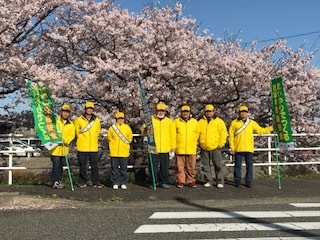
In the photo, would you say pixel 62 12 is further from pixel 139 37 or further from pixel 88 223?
pixel 88 223

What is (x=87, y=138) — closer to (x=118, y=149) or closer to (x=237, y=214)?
(x=118, y=149)

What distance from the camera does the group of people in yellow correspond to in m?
9.05

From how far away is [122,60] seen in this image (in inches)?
439

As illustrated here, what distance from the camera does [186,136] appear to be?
30.2 feet

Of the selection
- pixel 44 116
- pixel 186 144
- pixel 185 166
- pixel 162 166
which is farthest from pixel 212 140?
pixel 44 116

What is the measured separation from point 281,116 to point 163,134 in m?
2.67

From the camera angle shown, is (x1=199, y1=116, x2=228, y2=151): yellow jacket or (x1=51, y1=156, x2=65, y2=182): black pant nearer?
(x1=51, y1=156, x2=65, y2=182): black pant

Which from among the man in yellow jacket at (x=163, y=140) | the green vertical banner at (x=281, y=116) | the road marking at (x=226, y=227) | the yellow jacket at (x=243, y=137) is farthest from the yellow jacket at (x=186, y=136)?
the road marking at (x=226, y=227)

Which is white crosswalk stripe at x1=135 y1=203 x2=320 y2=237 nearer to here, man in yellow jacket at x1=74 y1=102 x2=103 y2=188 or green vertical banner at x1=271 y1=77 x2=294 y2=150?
green vertical banner at x1=271 y1=77 x2=294 y2=150

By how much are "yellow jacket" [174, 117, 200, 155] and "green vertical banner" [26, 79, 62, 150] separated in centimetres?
253

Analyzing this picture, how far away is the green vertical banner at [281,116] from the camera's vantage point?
30.6 ft

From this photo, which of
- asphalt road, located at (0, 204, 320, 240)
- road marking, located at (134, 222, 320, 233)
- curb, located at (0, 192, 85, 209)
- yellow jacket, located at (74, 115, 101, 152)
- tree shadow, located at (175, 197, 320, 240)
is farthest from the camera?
yellow jacket, located at (74, 115, 101, 152)

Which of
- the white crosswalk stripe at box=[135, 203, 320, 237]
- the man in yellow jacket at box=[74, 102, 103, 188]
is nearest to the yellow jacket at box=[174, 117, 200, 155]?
the man in yellow jacket at box=[74, 102, 103, 188]

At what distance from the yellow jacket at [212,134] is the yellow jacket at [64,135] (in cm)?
282
